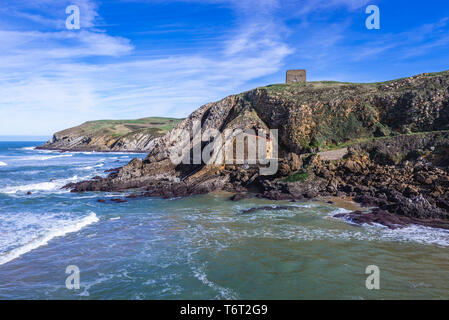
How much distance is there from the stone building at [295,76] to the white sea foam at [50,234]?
3086 centimetres

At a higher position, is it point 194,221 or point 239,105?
point 239,105

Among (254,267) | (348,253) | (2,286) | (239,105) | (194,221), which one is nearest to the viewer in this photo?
(2,286)

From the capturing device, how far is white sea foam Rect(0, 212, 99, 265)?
1249cm

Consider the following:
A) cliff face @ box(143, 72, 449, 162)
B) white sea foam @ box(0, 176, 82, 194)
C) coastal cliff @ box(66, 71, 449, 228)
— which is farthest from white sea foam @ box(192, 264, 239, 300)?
white sea foam @ box(0, 176, 82, 194)

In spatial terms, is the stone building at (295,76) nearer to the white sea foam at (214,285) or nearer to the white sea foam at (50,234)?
the white sea foam at (50,234)

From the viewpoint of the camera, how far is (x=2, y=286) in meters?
9.80

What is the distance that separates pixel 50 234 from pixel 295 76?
34.9 m

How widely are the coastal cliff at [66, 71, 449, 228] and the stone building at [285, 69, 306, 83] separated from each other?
9.38 ft

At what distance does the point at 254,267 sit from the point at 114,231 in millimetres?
8153

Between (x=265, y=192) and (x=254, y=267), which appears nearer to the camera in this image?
(x=254, y=267)

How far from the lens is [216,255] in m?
11.8

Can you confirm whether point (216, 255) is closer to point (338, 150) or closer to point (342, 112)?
point (338, 150)

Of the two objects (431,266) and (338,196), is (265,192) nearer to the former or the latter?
(338,196)
